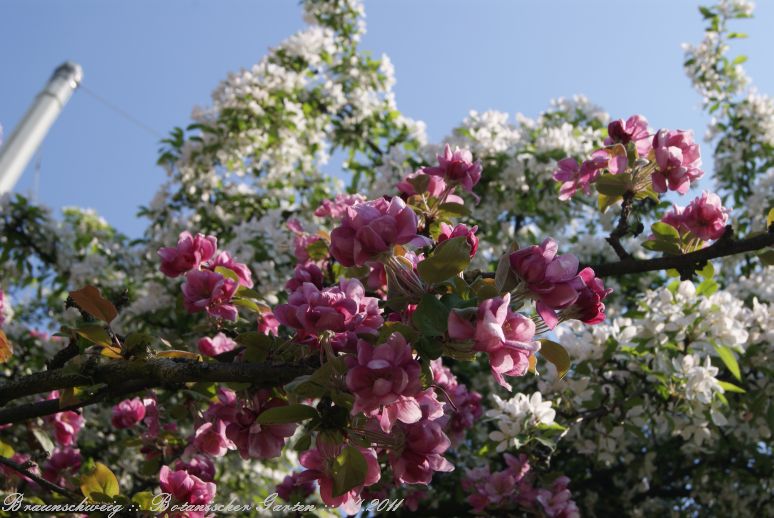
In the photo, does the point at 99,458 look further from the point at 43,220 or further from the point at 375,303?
the point at 375,303

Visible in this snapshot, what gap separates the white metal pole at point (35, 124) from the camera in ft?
16.7

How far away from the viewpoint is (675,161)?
149 centimetres

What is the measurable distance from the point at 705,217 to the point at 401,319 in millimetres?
766

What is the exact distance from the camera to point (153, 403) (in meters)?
1.79

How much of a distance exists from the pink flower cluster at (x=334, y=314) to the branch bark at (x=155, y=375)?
0.23ft

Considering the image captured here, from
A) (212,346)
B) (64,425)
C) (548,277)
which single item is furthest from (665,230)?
(64,425)

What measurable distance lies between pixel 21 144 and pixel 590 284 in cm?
559

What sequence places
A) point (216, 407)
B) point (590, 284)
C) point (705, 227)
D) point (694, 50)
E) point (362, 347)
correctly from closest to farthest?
point (362, 347), point (590, 284), point (216, 407), point (705, 227), point (694, 50)

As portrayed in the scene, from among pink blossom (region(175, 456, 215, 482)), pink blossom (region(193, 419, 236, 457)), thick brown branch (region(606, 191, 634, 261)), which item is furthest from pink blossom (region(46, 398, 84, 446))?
thick brown branch (region(606, 191, 634, 261))

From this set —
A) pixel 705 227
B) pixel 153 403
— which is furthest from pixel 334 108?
pixel 705 227

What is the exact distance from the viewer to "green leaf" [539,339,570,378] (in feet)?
3.43

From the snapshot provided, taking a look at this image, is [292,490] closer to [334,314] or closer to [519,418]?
[519,418]

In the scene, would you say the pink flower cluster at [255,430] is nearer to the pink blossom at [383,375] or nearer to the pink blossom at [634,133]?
the pink blossom at [383,375]

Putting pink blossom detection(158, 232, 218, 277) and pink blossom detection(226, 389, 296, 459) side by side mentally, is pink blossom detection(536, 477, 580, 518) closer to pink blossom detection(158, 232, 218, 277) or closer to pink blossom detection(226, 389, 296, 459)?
pink blossom detection(226, 389, 296, 459)
